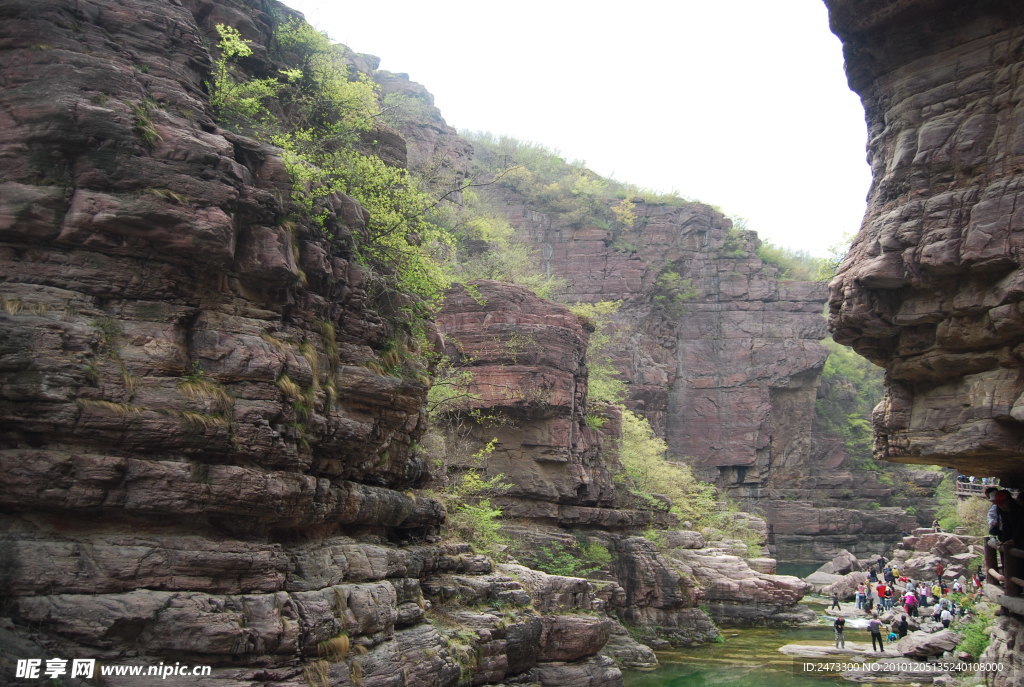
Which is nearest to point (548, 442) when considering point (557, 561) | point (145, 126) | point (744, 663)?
point (557, 561)

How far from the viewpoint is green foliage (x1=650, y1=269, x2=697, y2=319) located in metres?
63.0

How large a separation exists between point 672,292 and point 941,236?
5323 cm

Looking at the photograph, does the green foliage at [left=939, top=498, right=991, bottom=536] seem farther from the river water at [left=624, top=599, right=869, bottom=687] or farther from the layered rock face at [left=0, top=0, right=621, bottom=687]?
the layered rock face at [left=0, top=0, right=621, bottom=687]

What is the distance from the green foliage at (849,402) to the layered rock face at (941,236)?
5375cm

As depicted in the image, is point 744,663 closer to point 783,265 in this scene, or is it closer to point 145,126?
point 145,126

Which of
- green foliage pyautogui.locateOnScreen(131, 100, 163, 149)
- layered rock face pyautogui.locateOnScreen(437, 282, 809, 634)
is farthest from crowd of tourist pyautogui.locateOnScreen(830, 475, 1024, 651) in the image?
green foliage pyautogui.locateOnScreen(131, 100, 163, 149)

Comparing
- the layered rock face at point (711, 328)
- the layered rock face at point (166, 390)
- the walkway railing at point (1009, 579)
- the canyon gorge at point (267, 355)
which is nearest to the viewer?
the layered rock face at point (166, 390)

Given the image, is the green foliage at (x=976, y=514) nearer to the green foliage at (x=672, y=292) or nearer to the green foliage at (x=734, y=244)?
the green foliage at (x=672, y=292)

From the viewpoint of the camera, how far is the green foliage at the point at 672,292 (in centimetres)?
6297

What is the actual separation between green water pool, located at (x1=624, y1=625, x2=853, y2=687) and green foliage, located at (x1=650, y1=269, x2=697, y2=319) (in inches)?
1411

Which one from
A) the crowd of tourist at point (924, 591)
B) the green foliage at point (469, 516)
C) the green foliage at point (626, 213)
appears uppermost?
the green foliage at point (626, 213)

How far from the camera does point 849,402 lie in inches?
2667

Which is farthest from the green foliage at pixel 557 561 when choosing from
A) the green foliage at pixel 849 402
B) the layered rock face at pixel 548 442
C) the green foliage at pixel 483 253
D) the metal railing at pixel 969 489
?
the green foliage at pixel 849 402

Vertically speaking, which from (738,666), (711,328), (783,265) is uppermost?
(783,265)
